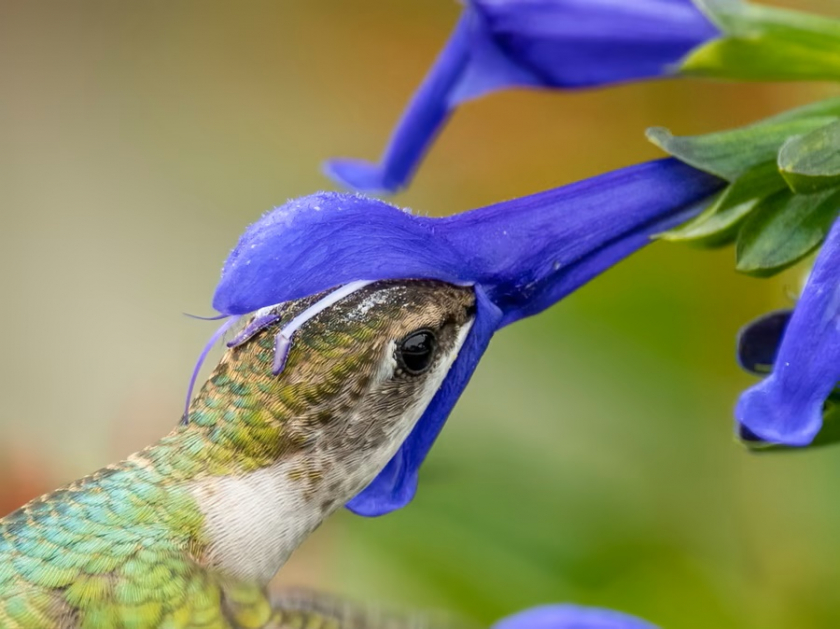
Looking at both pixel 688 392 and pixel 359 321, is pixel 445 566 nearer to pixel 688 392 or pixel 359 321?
pixel 688 392

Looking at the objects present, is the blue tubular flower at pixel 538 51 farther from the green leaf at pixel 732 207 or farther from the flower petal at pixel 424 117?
the green leaf at pixel 732 207

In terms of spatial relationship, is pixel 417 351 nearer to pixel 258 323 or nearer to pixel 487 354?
pixel 258 323

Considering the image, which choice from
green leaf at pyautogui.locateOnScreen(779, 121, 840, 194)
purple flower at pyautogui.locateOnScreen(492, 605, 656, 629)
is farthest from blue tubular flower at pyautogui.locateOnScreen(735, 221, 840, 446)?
purple flower at pyautogui.locateOnScreen(492, 605, 656, 629)

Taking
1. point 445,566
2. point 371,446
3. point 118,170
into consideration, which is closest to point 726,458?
point 445,566

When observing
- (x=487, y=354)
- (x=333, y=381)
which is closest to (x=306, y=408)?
(x=333, y=381)

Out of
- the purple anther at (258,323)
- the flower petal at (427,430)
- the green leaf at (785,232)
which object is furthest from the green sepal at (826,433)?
the purple anther at (258,323)
